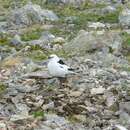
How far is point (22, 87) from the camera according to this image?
43.1 ft

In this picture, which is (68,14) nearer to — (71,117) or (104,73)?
(104,73)

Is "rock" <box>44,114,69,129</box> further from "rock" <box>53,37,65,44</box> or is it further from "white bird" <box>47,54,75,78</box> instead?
"rock" <box>53,37,65,44</box>

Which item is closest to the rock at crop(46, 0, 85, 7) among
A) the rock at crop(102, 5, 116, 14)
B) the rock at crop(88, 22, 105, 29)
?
the rock at crop(102, 5, 116, 14)

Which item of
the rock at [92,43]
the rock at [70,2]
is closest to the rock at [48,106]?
the rock at [92,43]

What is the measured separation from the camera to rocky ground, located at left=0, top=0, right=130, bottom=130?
470 inches

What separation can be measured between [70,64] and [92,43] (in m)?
2.05

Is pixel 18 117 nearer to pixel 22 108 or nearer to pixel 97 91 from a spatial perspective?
pixel 22 108

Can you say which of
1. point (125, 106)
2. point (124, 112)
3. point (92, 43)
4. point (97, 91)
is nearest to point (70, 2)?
point (92, 43)

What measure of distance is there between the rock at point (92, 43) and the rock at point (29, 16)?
13.6 feet

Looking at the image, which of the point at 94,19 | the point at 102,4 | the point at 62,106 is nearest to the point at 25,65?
the point at 62,106

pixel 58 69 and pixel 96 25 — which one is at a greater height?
pixel 96 25

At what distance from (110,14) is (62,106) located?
987 centimetres

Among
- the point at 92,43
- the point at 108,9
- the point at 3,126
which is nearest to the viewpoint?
the point at 3,126

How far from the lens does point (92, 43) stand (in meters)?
16.8
